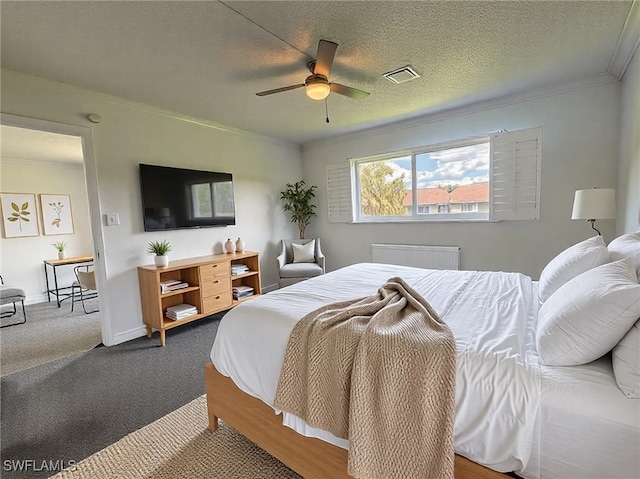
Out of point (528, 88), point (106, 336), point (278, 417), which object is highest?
point (528, 88)

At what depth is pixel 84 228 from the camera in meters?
5.50

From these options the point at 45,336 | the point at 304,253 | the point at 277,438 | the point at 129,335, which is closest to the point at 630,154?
the point at 277,438

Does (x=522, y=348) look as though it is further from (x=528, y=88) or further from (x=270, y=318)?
(x=528, y=88)

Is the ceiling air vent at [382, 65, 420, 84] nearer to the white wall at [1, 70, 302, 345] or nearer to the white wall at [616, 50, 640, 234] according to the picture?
the white wall at [616, 50, 640, 234]

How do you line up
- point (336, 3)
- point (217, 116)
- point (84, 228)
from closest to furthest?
point (336, 3) < point (217, 116) < point (84, 228)

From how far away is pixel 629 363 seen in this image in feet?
2.94

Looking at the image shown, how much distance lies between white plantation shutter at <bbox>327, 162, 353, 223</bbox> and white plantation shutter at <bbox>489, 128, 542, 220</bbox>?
6.50 feet

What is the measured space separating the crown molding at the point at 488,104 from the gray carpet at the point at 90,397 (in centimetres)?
350

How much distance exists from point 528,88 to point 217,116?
3460 millimetres

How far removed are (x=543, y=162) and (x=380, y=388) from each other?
3.32 m

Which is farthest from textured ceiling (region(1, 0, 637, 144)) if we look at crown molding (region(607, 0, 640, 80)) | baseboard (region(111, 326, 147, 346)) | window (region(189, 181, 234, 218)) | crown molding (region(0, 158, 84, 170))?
crown molding (region(0, 158, 84, 170))

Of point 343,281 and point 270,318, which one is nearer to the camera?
point 270,318

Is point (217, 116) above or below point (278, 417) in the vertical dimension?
above

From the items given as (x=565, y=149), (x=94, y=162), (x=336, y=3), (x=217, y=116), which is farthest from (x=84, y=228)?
(x=565, y=149)
